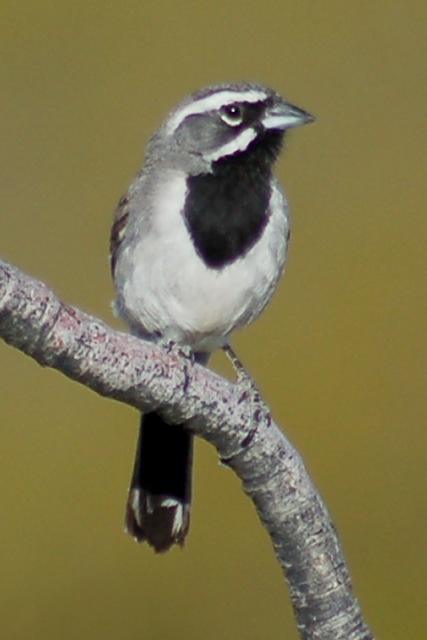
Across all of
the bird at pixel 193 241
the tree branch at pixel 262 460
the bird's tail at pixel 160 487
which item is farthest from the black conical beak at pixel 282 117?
the tree branch at pixel 262 460

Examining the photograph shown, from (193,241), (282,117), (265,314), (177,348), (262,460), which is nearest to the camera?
(262,460)

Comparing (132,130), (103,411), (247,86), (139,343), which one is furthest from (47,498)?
(139,343)

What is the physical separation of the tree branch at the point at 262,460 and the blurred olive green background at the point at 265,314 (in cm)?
201

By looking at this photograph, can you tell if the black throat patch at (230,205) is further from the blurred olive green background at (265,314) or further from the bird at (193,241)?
the blurred olive green background at (265,314)

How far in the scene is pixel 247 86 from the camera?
458 centimetres

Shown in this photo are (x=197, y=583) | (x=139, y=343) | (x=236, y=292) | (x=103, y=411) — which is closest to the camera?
(x=139, y=343)

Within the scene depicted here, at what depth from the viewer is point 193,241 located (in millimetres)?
4434

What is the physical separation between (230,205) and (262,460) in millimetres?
910

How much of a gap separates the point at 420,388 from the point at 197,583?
1208 millimetres

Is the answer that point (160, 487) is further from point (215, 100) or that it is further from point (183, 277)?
point (215, 100)

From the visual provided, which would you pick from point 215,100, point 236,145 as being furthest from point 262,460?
point 215,100

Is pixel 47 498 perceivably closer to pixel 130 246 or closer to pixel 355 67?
pixel 130 246

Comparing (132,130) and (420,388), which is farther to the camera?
(132,130)

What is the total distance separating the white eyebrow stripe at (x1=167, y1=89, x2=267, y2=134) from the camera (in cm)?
456
